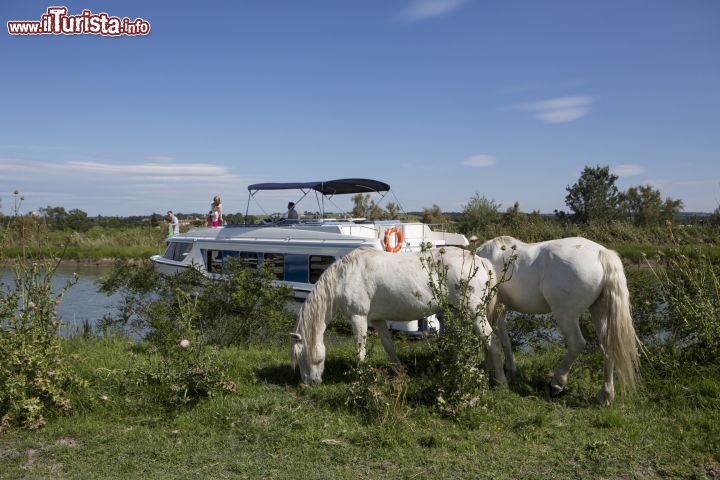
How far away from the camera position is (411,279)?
5.70 meters

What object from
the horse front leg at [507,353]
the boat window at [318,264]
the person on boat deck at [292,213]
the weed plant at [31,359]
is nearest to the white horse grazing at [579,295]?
the horse front leg at [507,353]

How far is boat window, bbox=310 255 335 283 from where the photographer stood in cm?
1165

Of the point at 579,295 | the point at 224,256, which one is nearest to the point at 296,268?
the point at 224,256

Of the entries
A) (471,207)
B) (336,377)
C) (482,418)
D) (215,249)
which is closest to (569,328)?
(482,418)

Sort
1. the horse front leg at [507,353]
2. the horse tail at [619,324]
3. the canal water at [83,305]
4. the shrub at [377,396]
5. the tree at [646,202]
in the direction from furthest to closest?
the tree at [646,202] < the canal water at [83,305] < the horse front leg at [507,353] < the horse tail at [619,324] < the shrub at [377,396]

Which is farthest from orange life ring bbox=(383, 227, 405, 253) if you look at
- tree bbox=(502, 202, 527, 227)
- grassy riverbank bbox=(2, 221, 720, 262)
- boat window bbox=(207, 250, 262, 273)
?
tree bbox=(502, 202, 527, 227)

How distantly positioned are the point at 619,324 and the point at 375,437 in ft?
8.30

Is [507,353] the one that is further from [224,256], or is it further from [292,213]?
[224,256]

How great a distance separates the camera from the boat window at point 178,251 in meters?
15.1

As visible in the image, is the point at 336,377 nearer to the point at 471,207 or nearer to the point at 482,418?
the point at 482,418

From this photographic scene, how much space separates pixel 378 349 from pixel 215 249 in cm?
762

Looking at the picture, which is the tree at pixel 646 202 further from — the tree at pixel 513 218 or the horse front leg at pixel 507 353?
the horse front leg at pixel 507 353

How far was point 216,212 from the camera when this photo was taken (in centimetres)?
1569

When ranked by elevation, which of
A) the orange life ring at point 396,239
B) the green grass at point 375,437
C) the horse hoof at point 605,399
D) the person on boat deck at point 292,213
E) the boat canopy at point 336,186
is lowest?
the green grass at point 375,437
